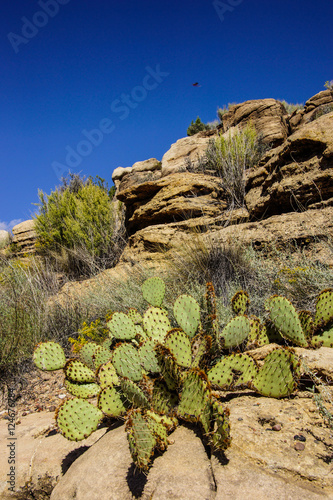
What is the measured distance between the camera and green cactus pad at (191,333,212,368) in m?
2.00

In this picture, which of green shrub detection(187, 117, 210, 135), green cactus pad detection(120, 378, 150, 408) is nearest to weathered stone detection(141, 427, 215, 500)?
green cactus pad detection(120, 378, 150, 408)

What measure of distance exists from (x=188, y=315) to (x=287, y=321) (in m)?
0.75

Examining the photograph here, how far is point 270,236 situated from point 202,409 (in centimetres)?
370

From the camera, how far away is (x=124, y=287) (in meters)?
5.16

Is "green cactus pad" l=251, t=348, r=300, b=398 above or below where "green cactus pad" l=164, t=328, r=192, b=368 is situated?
below

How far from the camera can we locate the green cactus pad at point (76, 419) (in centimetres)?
175

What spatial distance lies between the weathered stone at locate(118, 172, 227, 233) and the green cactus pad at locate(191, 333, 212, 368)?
4.20m

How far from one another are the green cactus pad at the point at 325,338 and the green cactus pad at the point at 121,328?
1.47m

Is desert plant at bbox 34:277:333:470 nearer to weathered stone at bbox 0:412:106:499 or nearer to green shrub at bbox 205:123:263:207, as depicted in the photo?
weathered stone at bbox 0:412:106:499

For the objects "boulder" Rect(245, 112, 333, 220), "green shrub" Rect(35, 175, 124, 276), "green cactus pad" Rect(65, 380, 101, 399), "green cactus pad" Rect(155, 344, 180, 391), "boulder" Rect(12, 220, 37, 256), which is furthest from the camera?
"boulder" Rect(12, 220, 37, 256)

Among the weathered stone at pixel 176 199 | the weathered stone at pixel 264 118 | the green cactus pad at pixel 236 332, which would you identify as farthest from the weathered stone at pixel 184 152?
the green cactus pad at pixel 236 332

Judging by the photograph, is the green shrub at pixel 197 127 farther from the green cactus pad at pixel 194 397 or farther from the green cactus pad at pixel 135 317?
the green cactus pad at pixel 194 397

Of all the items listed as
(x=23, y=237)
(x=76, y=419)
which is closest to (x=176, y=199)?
(x=76, y=419)

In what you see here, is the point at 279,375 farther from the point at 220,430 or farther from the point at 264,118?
the point at 264,118
